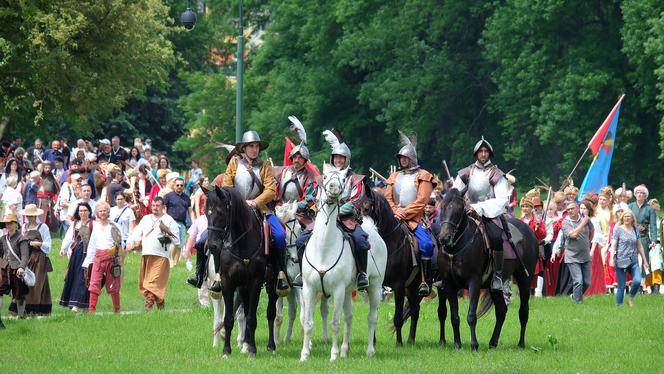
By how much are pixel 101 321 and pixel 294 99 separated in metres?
40.0

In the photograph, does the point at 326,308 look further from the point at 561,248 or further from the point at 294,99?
the point at 294,99

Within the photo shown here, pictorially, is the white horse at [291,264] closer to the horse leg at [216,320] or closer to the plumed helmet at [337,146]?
the horse leg at [216,320]

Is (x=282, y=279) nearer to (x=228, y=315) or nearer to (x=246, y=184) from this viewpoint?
(x=228, y=315)

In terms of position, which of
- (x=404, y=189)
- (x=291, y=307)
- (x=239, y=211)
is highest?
(x=404, y=189)

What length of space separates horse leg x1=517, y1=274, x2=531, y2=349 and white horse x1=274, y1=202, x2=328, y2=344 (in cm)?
262

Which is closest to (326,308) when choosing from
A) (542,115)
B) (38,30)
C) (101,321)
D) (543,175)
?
(101,321)

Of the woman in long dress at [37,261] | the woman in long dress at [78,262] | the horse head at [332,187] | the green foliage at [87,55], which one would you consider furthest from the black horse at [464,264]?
the green foliage at [87,55]

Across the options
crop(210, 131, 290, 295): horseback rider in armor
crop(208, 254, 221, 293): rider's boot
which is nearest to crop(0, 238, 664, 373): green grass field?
crop(208, 254, 221, 293): rider's boot

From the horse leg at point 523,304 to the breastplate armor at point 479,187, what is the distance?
139cm

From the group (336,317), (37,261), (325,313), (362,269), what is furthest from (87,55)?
(336,317)

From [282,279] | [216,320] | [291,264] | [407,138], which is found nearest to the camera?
[282,279]

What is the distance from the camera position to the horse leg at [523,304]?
786 inches

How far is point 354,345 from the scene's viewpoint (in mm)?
20031

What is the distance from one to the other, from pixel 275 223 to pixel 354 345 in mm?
2113
